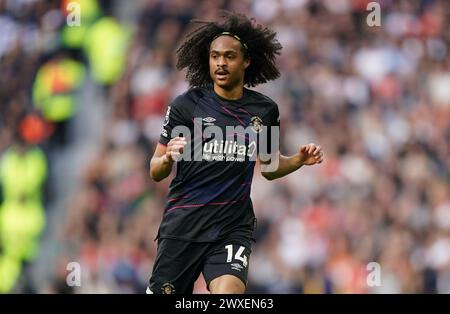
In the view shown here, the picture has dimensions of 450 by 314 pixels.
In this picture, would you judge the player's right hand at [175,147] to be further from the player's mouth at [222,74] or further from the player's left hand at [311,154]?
the player's left hand at [311,154]

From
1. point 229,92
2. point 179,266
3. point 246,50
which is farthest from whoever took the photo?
point 246,50

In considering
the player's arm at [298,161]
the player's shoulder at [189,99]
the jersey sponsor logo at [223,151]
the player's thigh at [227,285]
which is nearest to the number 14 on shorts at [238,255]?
the player's thigh at [227,285]

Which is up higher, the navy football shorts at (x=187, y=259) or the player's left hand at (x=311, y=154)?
the player's left hand at (x=311, y=154)

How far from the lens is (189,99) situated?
25.6 feet

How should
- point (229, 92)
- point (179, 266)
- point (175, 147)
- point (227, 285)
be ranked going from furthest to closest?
point (229, 92)
point (179, 266)
point (227, 285)
point (175, 147)

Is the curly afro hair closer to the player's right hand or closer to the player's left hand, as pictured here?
the player's left hand

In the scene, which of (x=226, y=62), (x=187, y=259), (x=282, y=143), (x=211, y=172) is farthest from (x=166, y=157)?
(x=282, y=143)

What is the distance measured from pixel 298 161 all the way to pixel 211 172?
660 mm

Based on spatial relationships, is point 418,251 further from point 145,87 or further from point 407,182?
point 145,87

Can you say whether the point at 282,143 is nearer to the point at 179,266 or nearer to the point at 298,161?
the point at 298,161

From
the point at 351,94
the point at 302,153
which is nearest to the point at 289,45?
the point at 351,94

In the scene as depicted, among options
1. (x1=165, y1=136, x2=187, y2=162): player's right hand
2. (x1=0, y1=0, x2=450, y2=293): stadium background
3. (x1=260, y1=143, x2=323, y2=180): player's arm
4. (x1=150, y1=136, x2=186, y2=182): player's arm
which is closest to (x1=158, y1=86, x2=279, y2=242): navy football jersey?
(x1=150, y1=136, x2=186, y2=182): player's arm

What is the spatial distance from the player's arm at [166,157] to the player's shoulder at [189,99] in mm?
302

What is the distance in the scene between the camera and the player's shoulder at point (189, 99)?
775 cm
